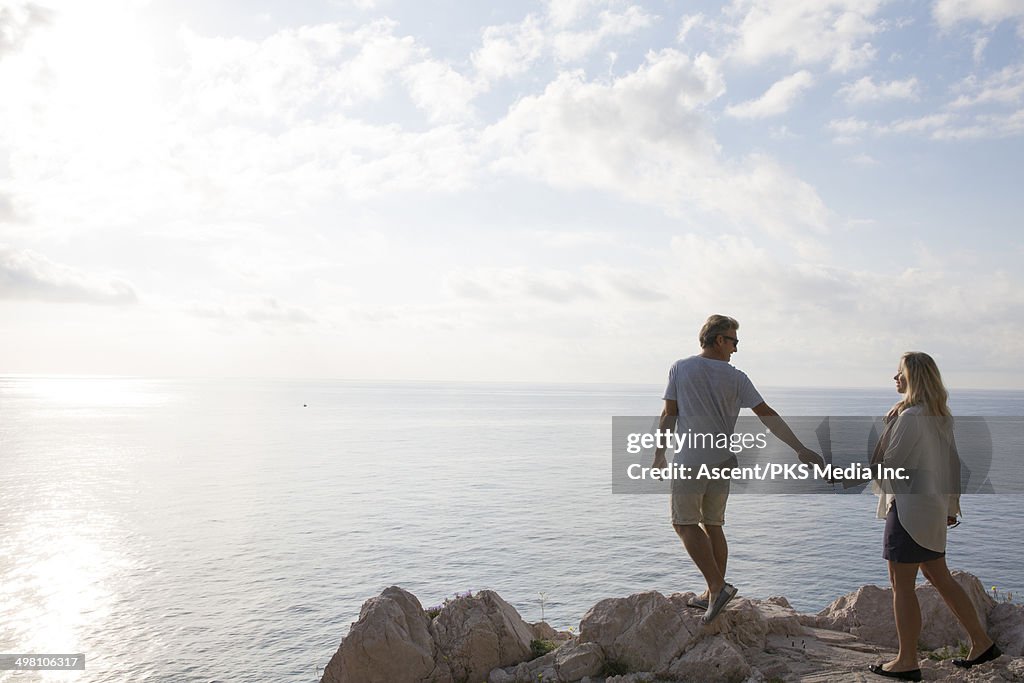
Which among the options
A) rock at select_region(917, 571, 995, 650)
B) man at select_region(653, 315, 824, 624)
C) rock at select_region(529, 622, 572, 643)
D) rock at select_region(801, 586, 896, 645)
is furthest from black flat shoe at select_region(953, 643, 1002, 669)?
rock at select_region(529, 622, 572, 643)

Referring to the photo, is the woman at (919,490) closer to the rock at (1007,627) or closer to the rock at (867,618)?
the rock at (1007,627)

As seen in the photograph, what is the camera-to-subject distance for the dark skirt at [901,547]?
666 cm

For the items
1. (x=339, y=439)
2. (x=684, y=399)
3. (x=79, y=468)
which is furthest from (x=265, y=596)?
(x=339, y=439)

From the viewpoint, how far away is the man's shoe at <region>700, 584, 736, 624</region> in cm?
778

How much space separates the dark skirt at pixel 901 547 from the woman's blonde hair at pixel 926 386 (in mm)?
Answer: 932

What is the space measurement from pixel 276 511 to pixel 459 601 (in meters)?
36.3

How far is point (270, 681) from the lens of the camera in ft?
59.8

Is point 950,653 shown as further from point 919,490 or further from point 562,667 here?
point 562,667

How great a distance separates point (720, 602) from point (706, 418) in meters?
2.03

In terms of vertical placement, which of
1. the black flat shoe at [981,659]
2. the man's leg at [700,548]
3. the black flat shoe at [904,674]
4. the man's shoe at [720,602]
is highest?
the man's leg at [700,548]

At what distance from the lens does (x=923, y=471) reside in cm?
672

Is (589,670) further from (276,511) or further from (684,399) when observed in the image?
(276,511)

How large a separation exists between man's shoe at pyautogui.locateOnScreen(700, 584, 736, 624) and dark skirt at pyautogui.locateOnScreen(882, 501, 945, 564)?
1625mm

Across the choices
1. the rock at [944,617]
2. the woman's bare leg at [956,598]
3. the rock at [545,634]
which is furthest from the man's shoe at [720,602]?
the rock at [545,634]
